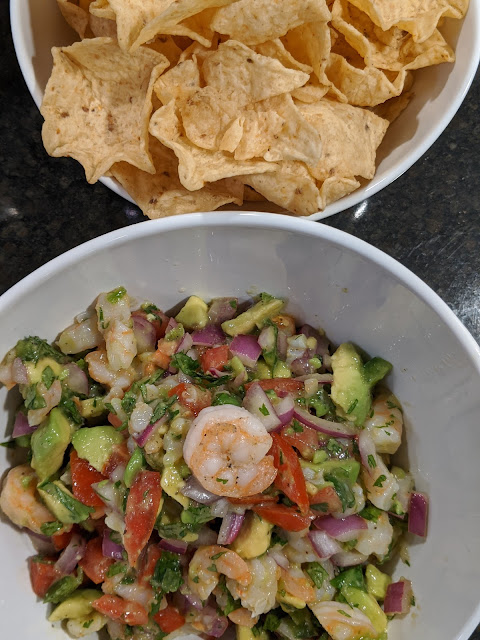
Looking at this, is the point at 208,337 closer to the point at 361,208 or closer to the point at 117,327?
the point at 117,327

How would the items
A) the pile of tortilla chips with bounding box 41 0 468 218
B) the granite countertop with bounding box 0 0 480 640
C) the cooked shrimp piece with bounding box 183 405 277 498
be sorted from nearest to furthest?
1. the cooked shrimp piece with bounding box 183 405 277 498
2. the pile of tortilla chips with bounding box 41 0 468 218
3. the granite countertop with bounding box 0 0 480 640

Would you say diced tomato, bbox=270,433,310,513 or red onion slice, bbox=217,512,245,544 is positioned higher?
diced tomato, bbox=270,433,310,513

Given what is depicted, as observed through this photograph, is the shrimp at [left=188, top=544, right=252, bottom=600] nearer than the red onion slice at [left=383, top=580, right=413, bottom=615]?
Yes

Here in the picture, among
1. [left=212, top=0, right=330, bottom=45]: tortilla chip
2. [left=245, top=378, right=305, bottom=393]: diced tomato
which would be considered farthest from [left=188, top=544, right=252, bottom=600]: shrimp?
[left=212, top=0, right=330, bottom=45]: tortilla chip

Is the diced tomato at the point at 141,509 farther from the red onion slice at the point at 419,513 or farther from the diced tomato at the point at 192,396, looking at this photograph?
the red onion slice at the point at 419,513

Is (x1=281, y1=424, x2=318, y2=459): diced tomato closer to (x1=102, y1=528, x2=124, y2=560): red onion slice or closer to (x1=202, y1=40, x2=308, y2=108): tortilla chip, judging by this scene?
(x1=102, y1=528, x2=124, y2=560): red onion slice

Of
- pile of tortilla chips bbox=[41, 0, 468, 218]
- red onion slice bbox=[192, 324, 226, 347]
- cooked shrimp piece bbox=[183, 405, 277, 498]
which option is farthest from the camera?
red onion slice bbox=[192, 324, 226, 347]

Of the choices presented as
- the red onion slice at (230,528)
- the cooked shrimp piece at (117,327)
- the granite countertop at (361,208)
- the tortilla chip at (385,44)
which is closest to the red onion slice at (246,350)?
the cooked shrimp piece at (117,327)
